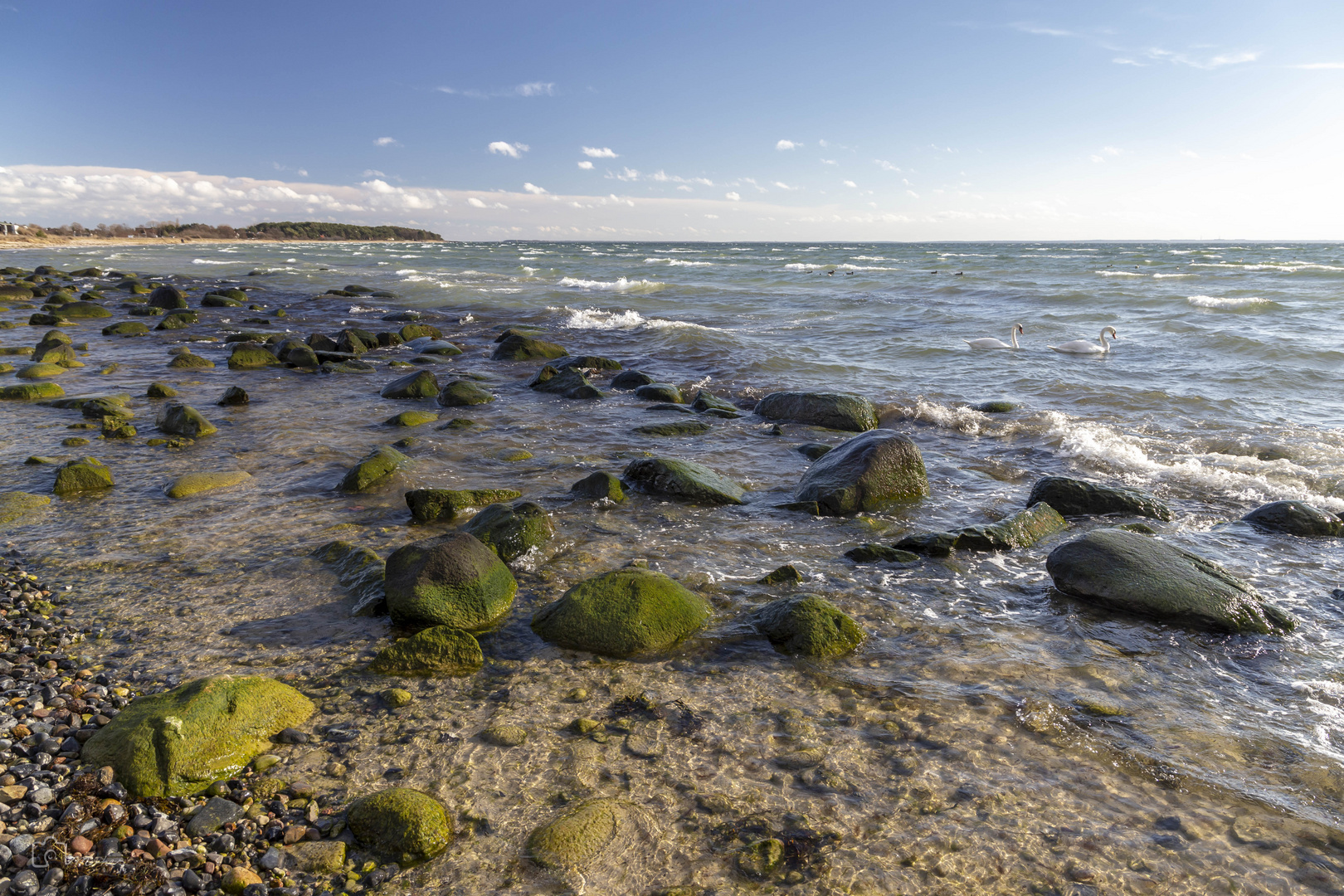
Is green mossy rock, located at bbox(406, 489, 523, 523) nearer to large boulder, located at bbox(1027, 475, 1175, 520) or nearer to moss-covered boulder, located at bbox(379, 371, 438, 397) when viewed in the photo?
moss-covered boulder, located at bbox(379, 371, 438, 397)

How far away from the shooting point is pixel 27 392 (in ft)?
31.1

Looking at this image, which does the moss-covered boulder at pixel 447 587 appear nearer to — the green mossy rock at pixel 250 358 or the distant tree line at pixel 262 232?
the green mossy rock at pixel 250 358

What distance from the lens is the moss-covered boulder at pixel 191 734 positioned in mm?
2762

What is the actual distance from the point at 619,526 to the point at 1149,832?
3.91 metres

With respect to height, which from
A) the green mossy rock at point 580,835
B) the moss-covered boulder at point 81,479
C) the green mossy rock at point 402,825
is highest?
the moss-covered boulder at point 81,479

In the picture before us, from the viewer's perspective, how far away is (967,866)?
2605mm

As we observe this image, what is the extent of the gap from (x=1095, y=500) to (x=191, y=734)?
6.68m

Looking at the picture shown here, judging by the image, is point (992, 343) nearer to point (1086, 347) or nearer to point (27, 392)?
point (1086, 347)

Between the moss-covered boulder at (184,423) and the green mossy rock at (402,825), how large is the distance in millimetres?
6986

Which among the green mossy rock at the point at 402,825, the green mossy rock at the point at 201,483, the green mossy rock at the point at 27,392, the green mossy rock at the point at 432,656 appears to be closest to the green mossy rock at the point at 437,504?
the green mossy rock at the point at 201,483

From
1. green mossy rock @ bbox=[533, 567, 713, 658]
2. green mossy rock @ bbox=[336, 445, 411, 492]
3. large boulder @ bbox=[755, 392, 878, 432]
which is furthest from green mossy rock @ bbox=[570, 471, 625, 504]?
large boulder @ bbox=[755, 392, 878, 432]

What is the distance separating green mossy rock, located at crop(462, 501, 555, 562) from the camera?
5.13m

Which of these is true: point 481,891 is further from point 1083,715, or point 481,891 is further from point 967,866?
point 1083,715

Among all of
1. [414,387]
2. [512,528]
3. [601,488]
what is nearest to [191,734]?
[512,528]
